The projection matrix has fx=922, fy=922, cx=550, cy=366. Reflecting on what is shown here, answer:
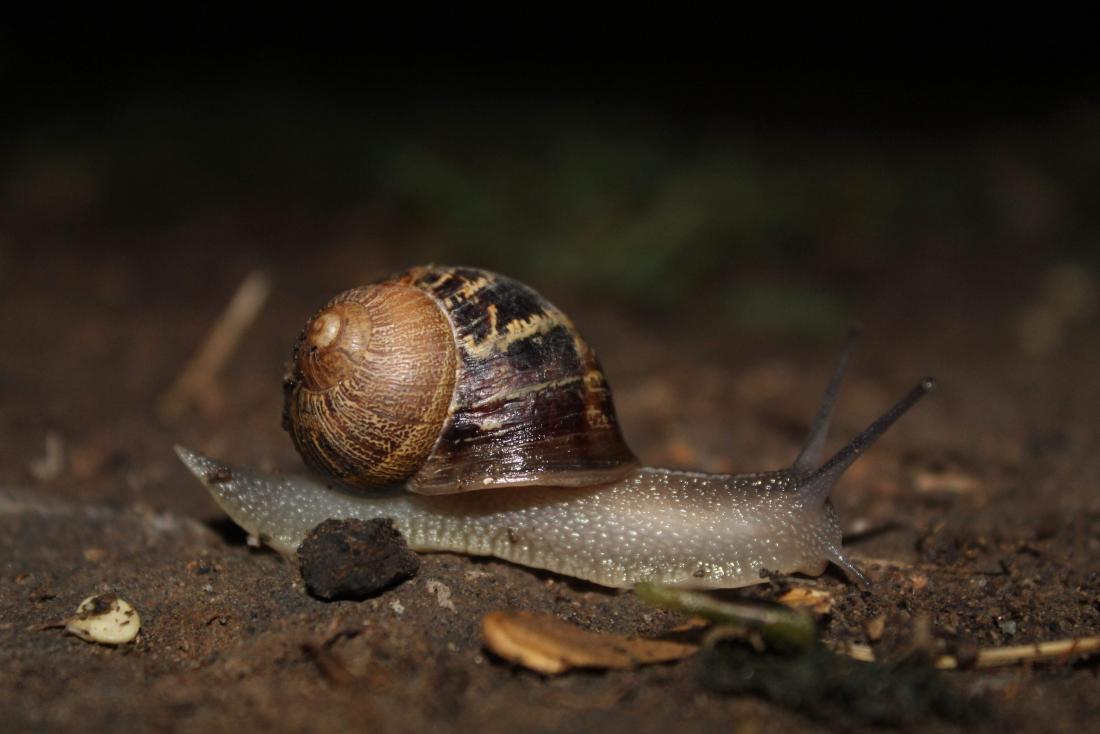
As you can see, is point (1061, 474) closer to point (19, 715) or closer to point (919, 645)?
point (919, 645)

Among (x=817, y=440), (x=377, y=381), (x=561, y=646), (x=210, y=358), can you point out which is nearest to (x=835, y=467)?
(x=817, y=440)

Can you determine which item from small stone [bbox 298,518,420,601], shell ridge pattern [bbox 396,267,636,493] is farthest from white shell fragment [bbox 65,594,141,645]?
shell ridge pattern [bbox 396,267,636,493]

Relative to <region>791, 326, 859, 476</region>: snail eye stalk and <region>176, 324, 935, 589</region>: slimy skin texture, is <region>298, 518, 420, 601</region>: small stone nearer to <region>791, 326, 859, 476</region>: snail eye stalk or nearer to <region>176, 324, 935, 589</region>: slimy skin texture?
<region>176, 324, 935, 589</region>: slimy skin texture

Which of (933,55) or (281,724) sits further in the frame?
(933,55)

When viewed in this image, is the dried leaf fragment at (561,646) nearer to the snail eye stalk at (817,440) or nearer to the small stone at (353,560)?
the small stone at (353,560)

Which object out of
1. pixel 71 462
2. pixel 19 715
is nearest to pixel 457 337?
pixel 19 715

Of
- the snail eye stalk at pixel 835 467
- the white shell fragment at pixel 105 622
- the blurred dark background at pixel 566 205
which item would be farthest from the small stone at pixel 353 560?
the blurred dark background at pixel 566 205
